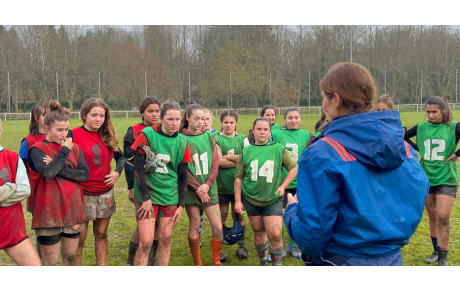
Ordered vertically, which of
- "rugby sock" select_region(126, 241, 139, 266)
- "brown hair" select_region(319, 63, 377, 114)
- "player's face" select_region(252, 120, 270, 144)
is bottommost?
"rugby sock" select_region(126, 241, 139, 266)

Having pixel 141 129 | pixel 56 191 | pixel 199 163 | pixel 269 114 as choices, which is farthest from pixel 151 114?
pixel 269 114

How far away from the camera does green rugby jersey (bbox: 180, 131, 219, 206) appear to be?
4180 mm

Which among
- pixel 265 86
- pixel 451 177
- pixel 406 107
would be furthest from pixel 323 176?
pixel 406 107

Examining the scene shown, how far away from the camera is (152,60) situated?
34.7 metres

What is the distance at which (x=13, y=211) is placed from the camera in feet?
10.2

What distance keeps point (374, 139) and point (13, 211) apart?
282 centimetres

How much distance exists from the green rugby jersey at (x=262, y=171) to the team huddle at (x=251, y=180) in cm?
1

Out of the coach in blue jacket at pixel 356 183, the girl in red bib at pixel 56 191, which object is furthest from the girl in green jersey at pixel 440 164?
the girl in red bib at pixel 56 191

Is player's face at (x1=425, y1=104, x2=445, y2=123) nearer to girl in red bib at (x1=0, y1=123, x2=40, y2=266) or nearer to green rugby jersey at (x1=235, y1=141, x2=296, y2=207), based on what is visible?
green rugby jersey at (x1=235, y1=141, x2=296, y2=207)

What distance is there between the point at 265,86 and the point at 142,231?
31.0 meters

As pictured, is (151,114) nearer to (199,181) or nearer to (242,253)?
(199,181)

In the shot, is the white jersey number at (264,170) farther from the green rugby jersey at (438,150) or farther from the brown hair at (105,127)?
the green rugby jersey at (438,150)

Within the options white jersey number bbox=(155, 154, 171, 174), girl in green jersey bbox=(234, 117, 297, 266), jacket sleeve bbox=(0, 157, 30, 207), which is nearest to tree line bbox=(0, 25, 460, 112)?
girl in green jersey bbox=(234, 117, 297, 266)

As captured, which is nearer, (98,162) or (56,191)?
(56,191)
